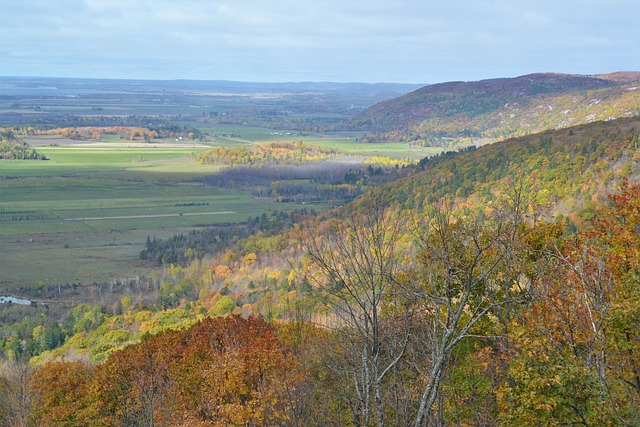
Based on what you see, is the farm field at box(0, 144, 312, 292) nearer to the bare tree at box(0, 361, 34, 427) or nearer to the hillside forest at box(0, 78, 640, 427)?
the hillside forest at box(0, 78, 640, 427)

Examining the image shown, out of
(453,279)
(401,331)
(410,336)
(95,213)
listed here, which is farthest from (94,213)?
(453,279)

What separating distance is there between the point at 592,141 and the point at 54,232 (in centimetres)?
8451

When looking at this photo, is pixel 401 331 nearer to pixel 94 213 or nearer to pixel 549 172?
pixel 549 172

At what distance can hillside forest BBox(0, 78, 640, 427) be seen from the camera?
1243cm

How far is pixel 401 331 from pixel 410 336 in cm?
177

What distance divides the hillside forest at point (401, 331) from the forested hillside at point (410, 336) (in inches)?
3.3

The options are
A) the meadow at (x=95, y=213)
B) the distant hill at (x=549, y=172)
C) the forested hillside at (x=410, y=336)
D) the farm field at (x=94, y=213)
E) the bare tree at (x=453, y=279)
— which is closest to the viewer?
the bare tree at (x=453, y=279)

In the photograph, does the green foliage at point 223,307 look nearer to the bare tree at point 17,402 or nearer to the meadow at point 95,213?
the meadow at point 95,213

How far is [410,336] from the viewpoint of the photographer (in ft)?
57.1

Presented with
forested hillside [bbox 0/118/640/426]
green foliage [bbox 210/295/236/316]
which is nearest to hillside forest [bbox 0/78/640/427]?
forested hillside [bbox 0/118/640/426]

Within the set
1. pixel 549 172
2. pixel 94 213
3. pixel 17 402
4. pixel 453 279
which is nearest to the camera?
pixel 453 279

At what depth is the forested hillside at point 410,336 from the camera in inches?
487

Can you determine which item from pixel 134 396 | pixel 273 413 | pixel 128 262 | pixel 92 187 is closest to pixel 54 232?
pixel 128 262

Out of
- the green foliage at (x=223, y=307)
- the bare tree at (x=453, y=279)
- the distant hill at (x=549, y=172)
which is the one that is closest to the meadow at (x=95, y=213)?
the green foliage at (x=223, y=307)
